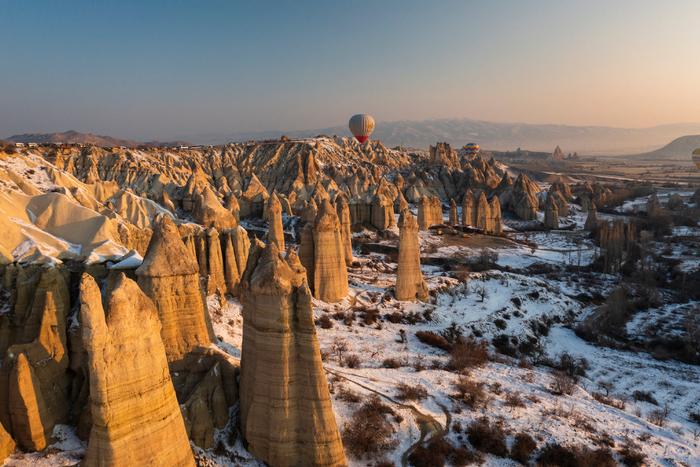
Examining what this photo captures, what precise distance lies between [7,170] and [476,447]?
26273 mm

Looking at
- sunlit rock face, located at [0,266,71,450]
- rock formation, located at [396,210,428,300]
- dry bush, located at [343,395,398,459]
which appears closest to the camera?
sunlit rock face, located at [0,266,71,450]

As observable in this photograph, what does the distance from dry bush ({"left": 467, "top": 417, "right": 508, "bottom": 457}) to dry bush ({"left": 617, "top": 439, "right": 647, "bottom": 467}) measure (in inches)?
162

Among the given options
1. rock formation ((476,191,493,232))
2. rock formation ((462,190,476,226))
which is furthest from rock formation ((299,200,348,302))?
rock formation ((462,190,476,226))

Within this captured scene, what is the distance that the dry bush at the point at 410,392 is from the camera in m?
17.9

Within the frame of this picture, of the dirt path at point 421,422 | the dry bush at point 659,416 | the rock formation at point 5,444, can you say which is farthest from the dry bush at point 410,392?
the rock formation at point 5,444

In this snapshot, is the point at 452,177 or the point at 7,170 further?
the point at 452,177

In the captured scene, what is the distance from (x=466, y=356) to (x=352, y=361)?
22.0ft

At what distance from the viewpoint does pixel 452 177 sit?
309ft

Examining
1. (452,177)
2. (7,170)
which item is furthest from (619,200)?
(7,170)

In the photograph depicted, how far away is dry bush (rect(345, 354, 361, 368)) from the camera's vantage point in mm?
21438

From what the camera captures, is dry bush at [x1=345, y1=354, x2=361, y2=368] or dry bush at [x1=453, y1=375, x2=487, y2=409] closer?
dry bush at [x1=453, y1=375, x2=487, y2=409]

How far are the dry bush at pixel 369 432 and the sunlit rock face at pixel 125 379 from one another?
612cm

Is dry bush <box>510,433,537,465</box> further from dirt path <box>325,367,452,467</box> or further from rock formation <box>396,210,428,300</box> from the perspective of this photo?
rock formation <box>396,210,428,300</box>

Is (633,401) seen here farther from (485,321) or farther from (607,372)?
(485,321)
